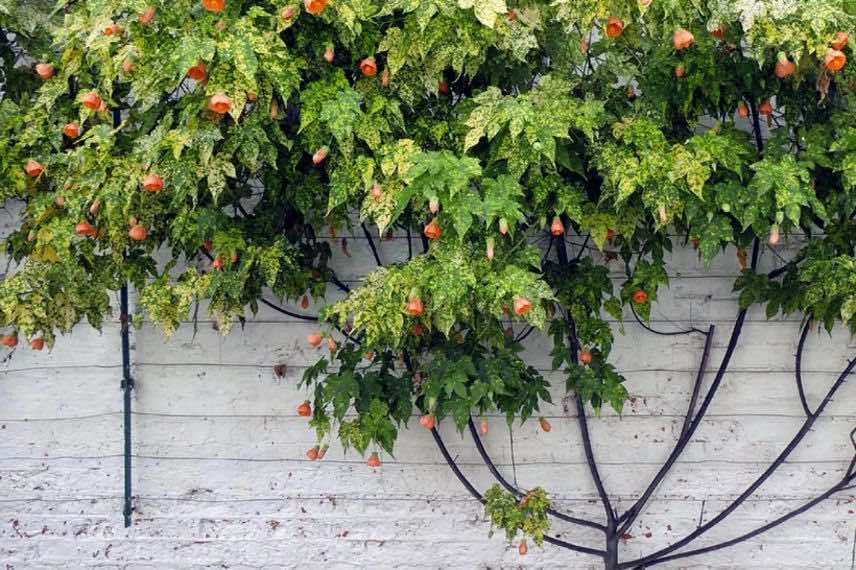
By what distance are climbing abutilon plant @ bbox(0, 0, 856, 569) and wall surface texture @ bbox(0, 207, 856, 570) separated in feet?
0.97

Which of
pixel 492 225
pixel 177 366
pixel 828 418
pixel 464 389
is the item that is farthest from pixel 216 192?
pixel 828 418

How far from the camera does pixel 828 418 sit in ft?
11.7

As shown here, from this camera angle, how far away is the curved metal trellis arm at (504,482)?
345 cm

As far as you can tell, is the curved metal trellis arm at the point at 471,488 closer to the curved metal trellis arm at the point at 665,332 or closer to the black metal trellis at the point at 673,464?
the black metal trellis at the point at 673,464

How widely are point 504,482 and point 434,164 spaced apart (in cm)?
129

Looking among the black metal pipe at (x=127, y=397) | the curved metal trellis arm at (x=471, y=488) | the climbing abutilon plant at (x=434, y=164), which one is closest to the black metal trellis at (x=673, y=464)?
the curved metal trellis arm at (x=471, y=488)

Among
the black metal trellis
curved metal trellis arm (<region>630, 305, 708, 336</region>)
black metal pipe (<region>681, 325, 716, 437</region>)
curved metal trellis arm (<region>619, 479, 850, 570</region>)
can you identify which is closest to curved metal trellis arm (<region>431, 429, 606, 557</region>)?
the black metal trellis

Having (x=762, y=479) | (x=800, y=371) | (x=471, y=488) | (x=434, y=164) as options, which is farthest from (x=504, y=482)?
(x=434, y=164)

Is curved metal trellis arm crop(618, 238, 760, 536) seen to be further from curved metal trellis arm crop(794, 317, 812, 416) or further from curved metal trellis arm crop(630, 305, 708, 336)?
curved metal trellis arm crop(794, 317, 812, 416)

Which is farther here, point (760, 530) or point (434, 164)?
point (760, 530)

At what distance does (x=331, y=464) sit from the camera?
3.63m

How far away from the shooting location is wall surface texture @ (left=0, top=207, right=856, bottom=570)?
3.56 metres

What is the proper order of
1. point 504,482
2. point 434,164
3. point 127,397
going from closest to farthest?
point 434,164 → point 504,482 → point 127,397

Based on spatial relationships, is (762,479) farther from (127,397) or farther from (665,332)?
(127,397)
